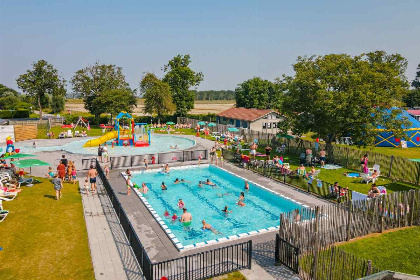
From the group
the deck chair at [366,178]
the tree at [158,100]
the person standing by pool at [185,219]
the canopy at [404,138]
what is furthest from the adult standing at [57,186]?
the tree at [158,100]

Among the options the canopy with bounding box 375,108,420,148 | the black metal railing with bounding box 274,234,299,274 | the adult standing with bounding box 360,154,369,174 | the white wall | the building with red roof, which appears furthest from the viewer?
the building with red roof

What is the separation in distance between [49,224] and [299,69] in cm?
2445

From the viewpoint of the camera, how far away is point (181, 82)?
2709 inches

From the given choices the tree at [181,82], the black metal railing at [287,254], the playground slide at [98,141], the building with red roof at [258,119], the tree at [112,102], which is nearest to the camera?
the black metal railing at [287,254]

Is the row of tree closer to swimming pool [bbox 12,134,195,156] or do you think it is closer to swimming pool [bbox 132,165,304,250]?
swimming pool [bbox 132,165,304,250]

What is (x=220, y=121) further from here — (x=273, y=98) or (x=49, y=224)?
(x=49, y=224)

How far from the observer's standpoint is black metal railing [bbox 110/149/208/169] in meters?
26.4

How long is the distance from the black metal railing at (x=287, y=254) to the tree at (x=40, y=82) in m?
66.6

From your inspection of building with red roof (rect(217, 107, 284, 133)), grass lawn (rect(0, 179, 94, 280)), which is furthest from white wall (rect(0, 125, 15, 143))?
building with red roof (rect(217, 107, 284, 133))

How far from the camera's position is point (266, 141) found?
123 feet

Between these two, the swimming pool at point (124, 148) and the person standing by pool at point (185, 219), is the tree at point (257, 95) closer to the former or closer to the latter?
the swimming pool at point (124, 148)

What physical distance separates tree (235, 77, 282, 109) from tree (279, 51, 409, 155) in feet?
138

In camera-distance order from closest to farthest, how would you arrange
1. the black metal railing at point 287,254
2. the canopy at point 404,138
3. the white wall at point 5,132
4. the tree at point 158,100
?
the black metal railing at point 287,254, the canopy at point 404,138, the white wall at point 5,132, the tree at point 158,100

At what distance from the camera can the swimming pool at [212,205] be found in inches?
609
